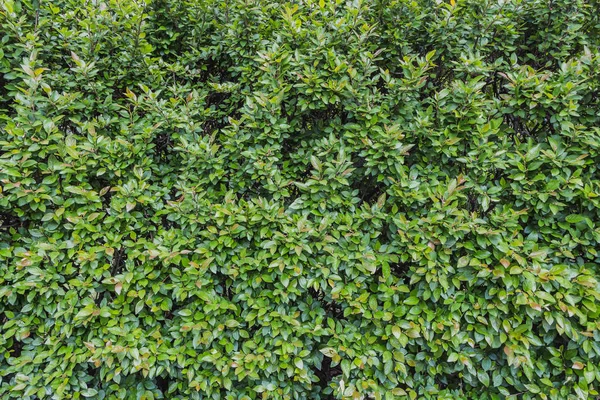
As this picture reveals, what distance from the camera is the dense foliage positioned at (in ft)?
6.95

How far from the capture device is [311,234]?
85.2 inches

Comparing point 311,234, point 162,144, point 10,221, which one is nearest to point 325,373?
point 311,234

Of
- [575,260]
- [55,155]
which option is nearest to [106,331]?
[55,155]

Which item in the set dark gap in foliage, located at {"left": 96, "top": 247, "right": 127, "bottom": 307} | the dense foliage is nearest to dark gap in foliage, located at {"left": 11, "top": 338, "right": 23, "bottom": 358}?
the dense foliage

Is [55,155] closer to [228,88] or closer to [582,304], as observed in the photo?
[228,88]

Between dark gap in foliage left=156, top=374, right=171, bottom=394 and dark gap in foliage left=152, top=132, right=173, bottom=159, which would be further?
dark gap in foliage left=152, top=132, right=173, bottom=159

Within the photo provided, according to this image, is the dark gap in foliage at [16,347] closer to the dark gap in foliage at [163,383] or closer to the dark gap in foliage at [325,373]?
the dark gap in foliage at [163,383]

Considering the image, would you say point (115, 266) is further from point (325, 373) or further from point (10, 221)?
point (325, 373)

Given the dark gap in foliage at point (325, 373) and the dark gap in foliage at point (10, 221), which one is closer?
the dark gap in foliage at point (10, 221)

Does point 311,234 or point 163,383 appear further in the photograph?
point 163,383

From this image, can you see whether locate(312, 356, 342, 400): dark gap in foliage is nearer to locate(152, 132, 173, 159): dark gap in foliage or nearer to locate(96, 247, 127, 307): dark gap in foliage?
locate(96, 247, 127, 307): dark gap in foliage

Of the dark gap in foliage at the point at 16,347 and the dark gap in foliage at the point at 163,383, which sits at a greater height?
the dark gap in foliage at the point at 16,347

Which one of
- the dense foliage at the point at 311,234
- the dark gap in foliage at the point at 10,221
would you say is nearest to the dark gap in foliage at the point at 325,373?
the dense foliage at the point at 311,234

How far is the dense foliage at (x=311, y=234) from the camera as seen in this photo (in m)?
2.12
